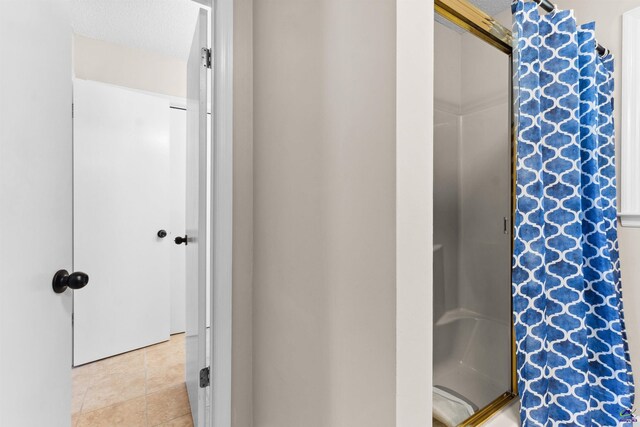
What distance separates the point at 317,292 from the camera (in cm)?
89

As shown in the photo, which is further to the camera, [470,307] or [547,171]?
[470,307]

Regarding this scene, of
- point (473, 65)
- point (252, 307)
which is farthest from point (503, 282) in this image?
point (252, 307)

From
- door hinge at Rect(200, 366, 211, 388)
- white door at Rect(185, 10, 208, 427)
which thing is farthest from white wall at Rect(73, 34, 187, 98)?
door hinge at Rect(200, 366, 211, 388)

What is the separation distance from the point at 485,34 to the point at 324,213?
959 mm

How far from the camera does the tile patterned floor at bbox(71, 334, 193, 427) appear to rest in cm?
163

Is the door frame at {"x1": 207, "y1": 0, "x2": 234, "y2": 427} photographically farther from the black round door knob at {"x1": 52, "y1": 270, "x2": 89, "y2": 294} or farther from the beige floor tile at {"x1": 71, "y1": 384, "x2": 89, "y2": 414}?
the beige floor tile at {"x1": 71, "y1": 384, "x2": 89, "y2": 414}

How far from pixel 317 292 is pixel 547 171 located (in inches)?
34.5

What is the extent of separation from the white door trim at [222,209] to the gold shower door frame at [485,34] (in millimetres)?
738

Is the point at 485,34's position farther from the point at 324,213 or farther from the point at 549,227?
the point at 324,213

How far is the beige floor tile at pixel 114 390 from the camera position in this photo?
1757 millimetres

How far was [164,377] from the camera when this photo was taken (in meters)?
2.02

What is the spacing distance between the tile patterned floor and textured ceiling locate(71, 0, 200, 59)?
7.79 ft

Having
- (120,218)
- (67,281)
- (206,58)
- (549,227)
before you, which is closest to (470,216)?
(549,227)

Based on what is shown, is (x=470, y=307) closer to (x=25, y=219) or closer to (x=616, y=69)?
(x=616, y=69)
